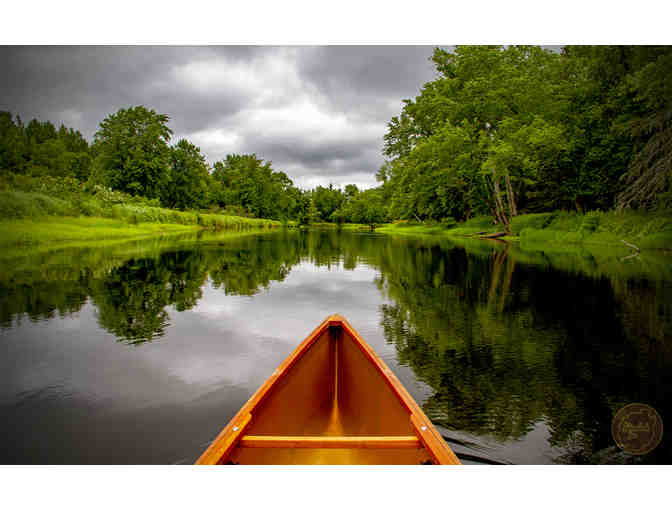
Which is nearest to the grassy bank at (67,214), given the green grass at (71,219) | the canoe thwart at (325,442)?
the green grass at (71,219)

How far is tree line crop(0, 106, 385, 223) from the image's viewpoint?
1659 cm

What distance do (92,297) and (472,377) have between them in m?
6.78

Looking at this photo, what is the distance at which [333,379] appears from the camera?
319 centimetres

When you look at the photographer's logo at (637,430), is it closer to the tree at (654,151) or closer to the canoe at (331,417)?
the canoe at (331,417)

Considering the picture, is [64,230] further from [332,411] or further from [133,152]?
[332,411]

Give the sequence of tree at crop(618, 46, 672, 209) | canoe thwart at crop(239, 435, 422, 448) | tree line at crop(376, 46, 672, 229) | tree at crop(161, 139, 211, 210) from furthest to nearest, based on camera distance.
Result: tree at crop(161, 139, 211, 210)
tree line at crop(376, 46, 672, 229)
tree at crop(618, 46, 672, 209)
canoe thwart at crop(239, 435, 422, 448)

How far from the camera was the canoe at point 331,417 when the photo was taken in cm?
185

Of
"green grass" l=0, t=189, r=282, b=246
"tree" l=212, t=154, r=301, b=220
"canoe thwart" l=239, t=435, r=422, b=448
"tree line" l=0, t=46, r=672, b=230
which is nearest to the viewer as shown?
"canoe thwart" l=239, t=435, r=422, b=448

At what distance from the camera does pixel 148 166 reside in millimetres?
33219

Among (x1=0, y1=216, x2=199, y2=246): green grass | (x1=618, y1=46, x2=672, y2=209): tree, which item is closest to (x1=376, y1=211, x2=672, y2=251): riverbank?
(x1=618, y1=46, x2=672, y2=209): tree

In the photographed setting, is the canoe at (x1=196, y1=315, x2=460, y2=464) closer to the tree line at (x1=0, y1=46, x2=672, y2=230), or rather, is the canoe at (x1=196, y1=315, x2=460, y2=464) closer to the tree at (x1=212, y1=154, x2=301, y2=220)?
the tree line at (x1=0, y1=46, x2=672, y2=230)

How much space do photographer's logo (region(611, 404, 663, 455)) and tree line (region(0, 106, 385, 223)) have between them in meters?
11.1
